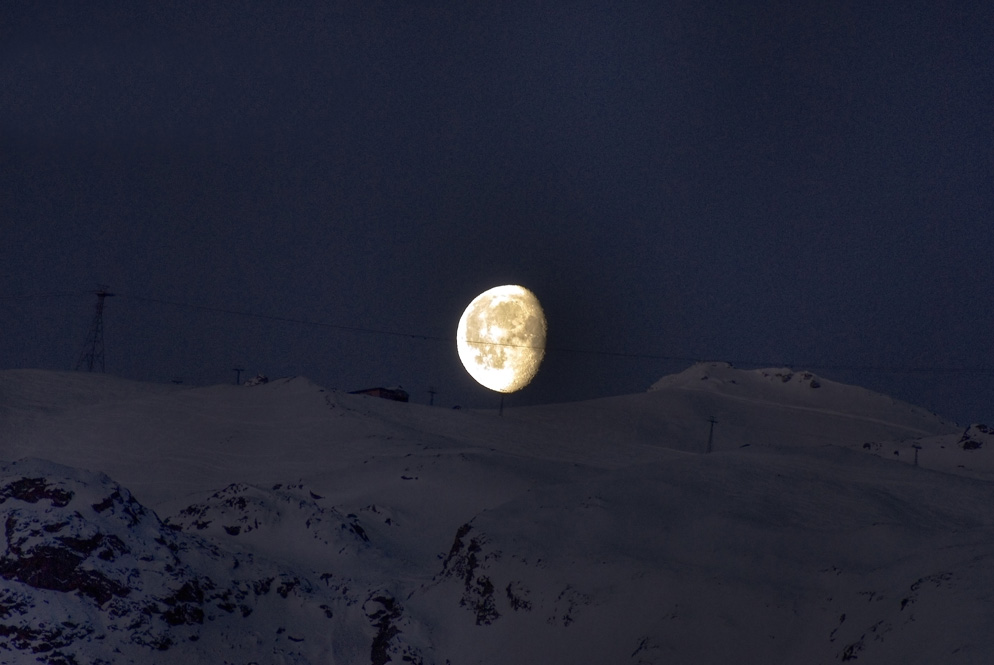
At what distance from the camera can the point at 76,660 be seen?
32062 mm

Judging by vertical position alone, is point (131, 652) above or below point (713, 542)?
below

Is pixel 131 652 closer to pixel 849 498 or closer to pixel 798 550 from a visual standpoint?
pixel 798 550

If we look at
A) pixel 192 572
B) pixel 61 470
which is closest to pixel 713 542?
pixel 192 572

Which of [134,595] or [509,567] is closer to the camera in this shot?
[134,595]

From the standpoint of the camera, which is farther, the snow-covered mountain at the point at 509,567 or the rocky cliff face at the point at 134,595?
the rocky cliff face at the point at 134,595

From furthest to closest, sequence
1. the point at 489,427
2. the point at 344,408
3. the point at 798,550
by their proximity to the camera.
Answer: the point at 489,427 → the point at 344,408 → the point at 798,550

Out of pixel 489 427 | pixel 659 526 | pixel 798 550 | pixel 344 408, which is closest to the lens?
pixel 798 550

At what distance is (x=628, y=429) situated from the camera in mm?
128500

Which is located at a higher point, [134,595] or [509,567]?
[509,567]

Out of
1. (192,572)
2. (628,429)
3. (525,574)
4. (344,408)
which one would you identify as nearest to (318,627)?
(192,572)

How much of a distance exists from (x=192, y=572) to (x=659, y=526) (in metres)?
17.9

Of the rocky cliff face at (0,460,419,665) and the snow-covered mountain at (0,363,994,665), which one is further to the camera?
the rocky cliff face at (0,460,419,665)

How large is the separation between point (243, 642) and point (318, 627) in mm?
2967

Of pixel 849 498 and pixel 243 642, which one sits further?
pixel 849 498
